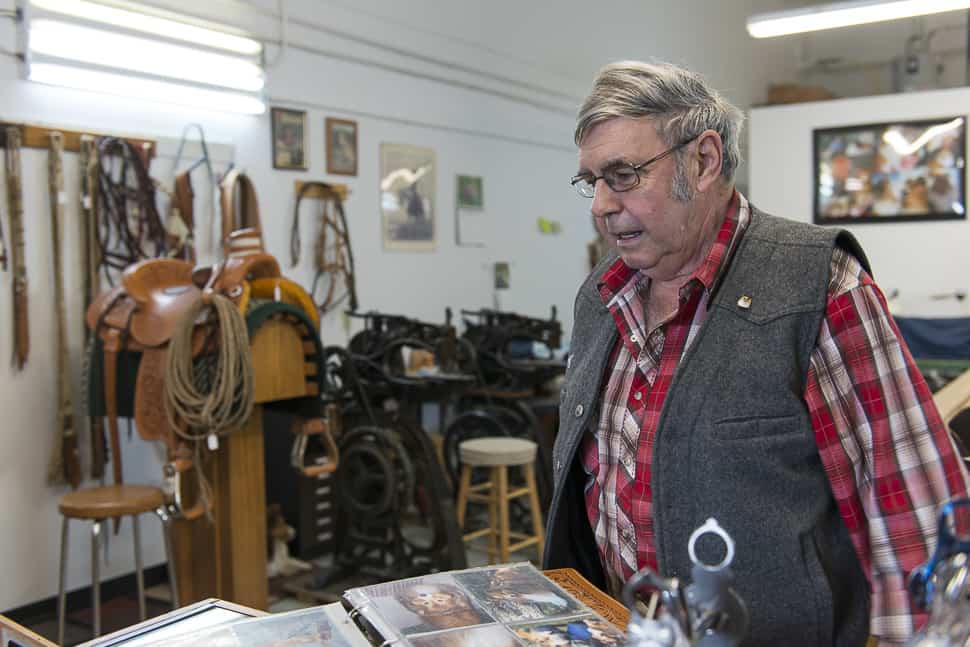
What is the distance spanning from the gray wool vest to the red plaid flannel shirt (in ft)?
0.10

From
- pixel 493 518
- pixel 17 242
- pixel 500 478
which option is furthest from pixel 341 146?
pixel 493 518

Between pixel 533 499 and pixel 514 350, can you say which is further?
pixel 514 350

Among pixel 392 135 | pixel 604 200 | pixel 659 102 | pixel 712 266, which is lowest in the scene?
pixel 712 266

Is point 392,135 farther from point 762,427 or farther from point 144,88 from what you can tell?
point 762,427

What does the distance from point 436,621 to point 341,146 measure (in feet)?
15.1

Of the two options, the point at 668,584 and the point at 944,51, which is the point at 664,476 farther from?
the point at 944,51

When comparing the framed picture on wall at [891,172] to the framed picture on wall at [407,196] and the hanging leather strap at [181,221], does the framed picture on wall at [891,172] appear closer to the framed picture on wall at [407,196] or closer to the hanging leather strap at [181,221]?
the framed picture on wall at [407,196]

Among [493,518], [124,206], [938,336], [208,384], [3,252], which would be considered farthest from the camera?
[938,336]

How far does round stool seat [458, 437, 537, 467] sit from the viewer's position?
441 centimetres

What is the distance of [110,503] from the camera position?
340 cm

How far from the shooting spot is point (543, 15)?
7.29m

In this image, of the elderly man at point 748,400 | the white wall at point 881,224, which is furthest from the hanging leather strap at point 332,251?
the white wall at point 881,224

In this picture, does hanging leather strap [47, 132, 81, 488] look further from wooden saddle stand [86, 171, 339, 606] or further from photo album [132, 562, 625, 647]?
photo album [132, 562, 625, 647]

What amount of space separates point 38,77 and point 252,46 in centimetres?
118
